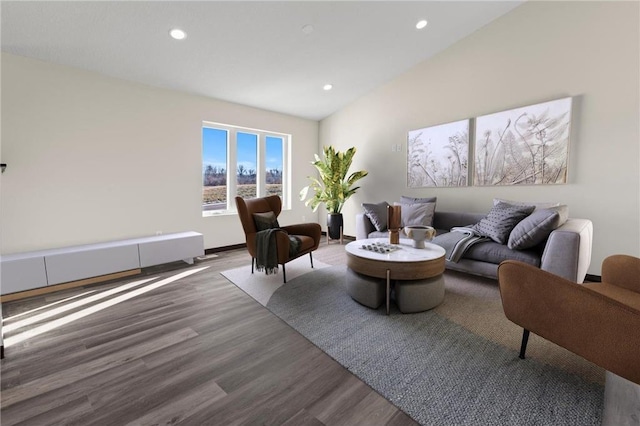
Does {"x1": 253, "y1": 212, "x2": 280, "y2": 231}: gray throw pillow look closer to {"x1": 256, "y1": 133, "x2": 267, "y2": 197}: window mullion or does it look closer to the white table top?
the white table top

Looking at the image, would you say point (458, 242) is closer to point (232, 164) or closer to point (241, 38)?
point (241, 38)

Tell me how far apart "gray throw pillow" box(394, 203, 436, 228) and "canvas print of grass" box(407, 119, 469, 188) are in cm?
56

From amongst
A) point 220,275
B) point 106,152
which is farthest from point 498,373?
point 106,152

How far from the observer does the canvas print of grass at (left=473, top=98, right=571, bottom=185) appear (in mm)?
3281

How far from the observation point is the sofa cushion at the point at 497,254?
8.98ft

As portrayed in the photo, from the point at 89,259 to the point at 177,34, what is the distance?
8.97 ft

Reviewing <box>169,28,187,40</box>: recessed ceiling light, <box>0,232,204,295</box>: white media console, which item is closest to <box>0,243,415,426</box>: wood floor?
<box>0,232,204,295</box>: white media console

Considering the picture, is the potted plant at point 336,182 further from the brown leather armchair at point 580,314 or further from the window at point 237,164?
the brown leather armchair at point 580,314

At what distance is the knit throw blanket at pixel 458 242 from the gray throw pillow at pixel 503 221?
0.33 feet

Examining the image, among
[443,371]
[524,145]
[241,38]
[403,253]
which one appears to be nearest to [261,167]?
[241,38]

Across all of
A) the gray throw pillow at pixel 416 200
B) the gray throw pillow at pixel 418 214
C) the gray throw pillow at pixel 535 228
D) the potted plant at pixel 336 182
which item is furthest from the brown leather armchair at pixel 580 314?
the potted plant at pixel 336 182

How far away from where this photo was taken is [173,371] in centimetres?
168

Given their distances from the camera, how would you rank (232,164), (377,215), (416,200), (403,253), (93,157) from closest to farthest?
(403,253)
(93,157)
(377,215)
(416,200)
(232,164)

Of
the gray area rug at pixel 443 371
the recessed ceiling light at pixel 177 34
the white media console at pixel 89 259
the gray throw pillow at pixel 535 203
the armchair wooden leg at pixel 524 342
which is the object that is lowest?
the gray area rug at pixel 443 371
